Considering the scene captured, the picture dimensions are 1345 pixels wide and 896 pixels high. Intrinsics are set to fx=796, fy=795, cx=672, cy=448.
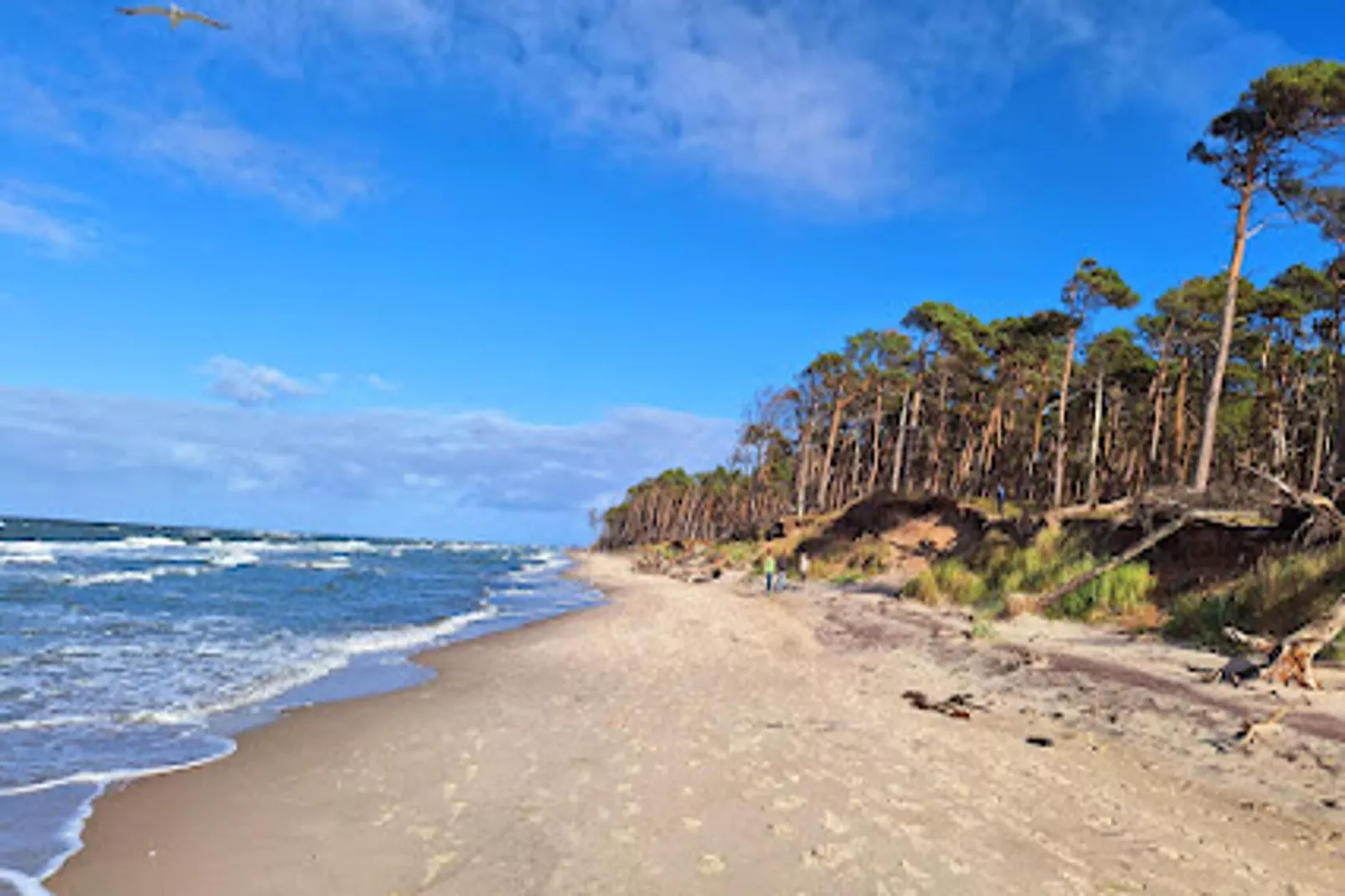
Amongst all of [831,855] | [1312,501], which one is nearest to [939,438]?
[1312,501]

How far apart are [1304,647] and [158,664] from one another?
1595 centimetres

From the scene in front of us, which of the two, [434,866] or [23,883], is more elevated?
[434,866]

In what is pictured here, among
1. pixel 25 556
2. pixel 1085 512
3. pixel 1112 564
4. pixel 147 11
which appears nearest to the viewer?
pixel 147 11

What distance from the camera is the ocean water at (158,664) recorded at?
6.62m

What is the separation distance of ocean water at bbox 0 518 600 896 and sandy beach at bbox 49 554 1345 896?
466mm

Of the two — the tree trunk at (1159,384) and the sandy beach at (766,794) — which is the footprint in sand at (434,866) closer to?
the sandy beach at (766,794)

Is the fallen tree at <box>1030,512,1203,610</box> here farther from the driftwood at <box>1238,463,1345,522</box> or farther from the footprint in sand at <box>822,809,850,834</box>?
the footprint in sand at <box>822,809,850,834</box>

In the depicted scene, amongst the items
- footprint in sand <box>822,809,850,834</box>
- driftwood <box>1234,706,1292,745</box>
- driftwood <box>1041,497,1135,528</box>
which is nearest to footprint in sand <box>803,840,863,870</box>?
footprint in sand <box>822,809,850,834</box>

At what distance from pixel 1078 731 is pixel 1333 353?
31566 millimetres

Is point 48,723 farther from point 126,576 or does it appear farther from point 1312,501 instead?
point 126,576

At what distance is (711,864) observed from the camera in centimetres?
488

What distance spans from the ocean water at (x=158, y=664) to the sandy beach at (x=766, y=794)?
1.53 feet

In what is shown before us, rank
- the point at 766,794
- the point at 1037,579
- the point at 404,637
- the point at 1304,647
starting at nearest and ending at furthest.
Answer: the point at 766,794, the point at 1304,647, the point at 404,637, the point at 1037,579

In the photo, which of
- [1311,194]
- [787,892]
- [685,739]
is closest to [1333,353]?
[1311,194]
